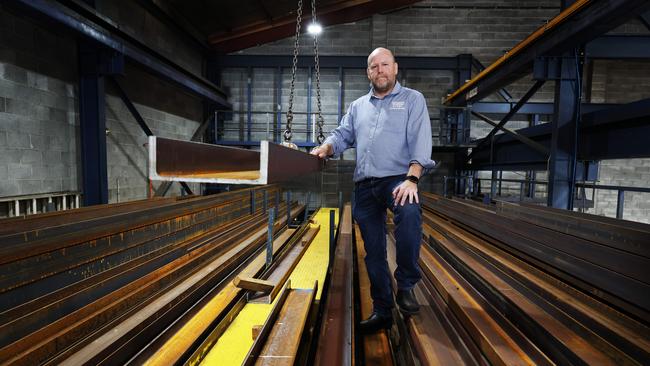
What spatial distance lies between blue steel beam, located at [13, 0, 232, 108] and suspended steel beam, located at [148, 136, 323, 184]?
10.5 feet

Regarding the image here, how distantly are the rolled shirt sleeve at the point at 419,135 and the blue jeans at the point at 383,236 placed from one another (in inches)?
6.2

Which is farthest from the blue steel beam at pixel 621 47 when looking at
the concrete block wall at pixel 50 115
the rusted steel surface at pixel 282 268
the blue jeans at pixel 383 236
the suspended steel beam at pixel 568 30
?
the concrete block wall at pixel 50 115

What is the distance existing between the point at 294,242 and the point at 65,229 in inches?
114

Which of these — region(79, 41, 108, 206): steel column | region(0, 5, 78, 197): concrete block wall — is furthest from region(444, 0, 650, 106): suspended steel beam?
region(0, 5, 78, 197): concrete block wall

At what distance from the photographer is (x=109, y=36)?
4281 millimetres

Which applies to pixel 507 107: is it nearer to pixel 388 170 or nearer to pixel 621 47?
pixel 621 47

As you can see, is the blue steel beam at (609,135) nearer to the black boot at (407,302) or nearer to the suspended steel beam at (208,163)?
the black boot at (407,302)

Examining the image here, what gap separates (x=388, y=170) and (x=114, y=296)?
1883 millimetres

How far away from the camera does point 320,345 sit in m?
1.63

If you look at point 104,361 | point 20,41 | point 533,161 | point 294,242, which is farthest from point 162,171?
point 533,161

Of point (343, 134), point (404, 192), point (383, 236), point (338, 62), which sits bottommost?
point (383, 236)

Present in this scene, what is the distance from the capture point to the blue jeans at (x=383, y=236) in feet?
5.09

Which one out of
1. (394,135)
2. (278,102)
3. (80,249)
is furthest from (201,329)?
(278,102)

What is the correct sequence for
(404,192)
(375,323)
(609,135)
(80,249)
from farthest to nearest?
1. (609,135)
2. (375,323)
3. (80,249)
4. (404,192)
